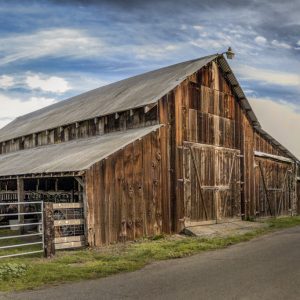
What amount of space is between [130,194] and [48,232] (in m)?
4.62

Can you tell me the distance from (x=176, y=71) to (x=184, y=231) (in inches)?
336

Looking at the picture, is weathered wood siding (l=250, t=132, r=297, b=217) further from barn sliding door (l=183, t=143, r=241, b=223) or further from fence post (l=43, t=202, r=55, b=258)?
fence post (l=43, t=202, r=55, b=258)

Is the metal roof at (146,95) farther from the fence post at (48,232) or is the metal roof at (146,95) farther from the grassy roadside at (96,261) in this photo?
the fence post at (48,232)

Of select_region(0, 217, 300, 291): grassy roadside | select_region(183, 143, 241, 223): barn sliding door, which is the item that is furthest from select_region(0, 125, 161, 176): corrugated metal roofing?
select_region(0, 217, 300, 291): grassy roadside

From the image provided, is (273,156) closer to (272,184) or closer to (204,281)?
(272,184)

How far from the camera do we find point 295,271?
424 inches

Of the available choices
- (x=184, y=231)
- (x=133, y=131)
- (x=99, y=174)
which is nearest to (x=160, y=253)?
(x=99, y=174)

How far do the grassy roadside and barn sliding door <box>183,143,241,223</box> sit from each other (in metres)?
3.54

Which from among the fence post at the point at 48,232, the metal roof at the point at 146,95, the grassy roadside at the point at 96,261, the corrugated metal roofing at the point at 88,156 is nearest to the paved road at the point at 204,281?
the grassy roadside at the point at 96,261

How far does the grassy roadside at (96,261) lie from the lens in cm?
1075

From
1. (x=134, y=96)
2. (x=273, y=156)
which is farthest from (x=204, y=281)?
(x=273, y=156)

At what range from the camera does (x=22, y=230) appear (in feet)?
70.7

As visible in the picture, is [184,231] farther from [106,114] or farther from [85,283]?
[85,283]

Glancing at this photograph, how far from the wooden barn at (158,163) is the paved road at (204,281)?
15.3 feet
